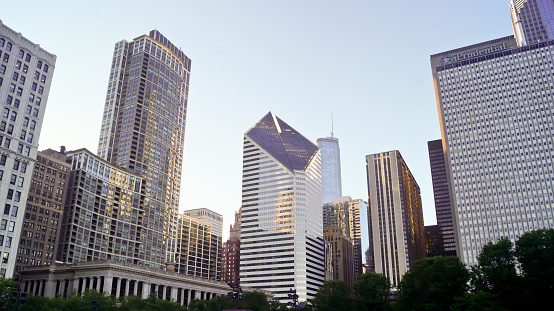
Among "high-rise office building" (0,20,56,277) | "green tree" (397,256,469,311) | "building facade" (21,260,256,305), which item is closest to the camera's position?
"green tree" (397,256,469,311)

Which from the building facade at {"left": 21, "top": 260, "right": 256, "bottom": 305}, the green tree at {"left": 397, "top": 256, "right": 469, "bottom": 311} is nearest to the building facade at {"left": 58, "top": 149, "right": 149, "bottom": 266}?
the building facade at {"left": 21, "top": 260, "right": 256, "bottom": 305}

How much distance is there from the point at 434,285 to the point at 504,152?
119031 mm

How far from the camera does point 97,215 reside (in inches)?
7106

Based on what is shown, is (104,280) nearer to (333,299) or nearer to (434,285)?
(333,299)

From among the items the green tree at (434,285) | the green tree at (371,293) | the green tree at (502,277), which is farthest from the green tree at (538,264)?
the green tree at (371,293)

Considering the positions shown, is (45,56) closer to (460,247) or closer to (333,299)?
(333,299)

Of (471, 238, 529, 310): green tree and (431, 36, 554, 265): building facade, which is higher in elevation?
(431, 36, 554, 265): building facade

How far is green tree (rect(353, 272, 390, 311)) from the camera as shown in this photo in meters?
101

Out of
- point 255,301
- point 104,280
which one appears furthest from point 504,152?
point 104,280

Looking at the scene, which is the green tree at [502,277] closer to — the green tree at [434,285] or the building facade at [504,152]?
the green tree at [434,285]

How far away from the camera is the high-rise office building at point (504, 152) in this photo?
178 metres

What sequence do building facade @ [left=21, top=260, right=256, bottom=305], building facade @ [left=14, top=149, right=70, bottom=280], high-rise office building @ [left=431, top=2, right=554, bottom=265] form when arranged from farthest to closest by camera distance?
high-rise office building @ [left=431, top=2, right=554, bottom=265] → building facade @ [left=14, top=149, right=70, bottom=280] → building facade @ [left=21, top=260, right=256, bottom=305]

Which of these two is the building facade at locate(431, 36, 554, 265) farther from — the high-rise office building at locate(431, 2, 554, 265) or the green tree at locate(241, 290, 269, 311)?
the green tree at locate(241, 290, 269, 311)

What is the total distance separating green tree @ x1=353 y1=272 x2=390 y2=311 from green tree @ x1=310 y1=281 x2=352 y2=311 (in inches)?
217
